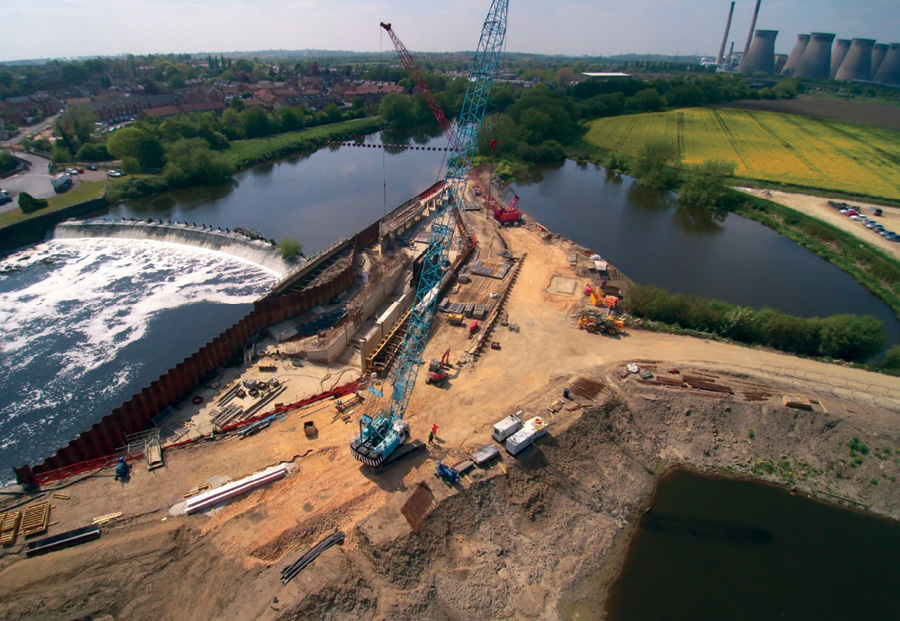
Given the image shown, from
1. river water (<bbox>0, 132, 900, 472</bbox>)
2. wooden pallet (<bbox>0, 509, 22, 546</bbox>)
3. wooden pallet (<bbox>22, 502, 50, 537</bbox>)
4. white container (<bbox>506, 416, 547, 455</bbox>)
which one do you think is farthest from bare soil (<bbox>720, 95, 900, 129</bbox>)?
wooden pallet (<bbox>0, 509, 22, 546</bbox>)

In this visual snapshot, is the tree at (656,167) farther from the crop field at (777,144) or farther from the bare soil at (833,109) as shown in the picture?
the bare soil at (833,109)

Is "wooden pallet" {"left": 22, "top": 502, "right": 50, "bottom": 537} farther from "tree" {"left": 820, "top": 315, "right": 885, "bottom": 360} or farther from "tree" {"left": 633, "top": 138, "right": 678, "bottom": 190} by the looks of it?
"tree" {"left": 633, "top": 138, "right": 678, "bottom": 190}

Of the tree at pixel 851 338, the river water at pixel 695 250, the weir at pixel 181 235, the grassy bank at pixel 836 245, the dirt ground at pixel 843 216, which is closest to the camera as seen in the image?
the tree at pixel 851 338

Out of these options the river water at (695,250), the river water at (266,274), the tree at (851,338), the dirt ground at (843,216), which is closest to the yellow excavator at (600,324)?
the tree at (851,338)

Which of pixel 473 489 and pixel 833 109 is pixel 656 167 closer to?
pixel 473 489

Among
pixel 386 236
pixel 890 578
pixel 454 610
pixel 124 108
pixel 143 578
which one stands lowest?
pixel 890 578

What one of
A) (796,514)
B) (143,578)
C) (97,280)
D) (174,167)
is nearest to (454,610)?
(143,578)

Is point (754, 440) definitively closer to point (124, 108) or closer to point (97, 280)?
point (97, 280)
